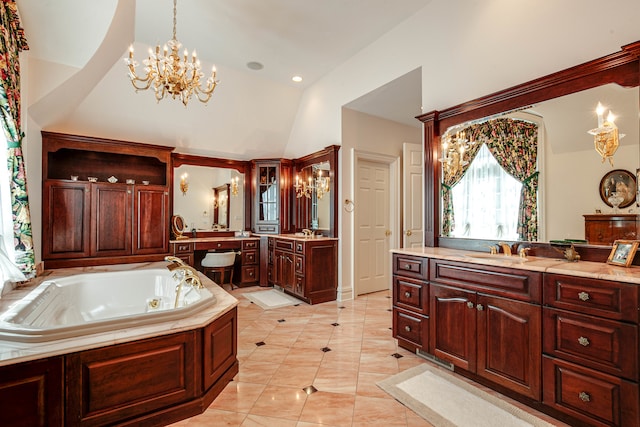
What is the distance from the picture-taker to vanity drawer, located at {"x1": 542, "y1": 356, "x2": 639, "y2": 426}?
1.49m

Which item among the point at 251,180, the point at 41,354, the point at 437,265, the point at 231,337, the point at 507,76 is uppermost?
the point at 507,76

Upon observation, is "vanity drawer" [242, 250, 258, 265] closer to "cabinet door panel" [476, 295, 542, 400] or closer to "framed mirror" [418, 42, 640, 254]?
"cabinet door panel" [476, 295, 542, 400]

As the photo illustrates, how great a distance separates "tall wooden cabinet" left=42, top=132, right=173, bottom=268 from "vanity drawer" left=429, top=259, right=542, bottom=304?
3.90 m

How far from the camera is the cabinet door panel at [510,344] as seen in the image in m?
1.82

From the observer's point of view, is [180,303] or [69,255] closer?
[180,303]

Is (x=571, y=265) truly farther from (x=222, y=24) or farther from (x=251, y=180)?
(x=251, y=180)

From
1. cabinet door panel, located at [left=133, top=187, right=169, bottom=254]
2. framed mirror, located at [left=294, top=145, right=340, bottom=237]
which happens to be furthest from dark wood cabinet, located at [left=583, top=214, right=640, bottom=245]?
cabinet door panel, located at [left=133, top=187, right=169, bottom=254]

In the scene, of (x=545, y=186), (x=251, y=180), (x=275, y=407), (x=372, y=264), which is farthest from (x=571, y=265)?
(x=251, y=180)

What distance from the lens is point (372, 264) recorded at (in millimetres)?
4699

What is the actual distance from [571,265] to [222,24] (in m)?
3.85

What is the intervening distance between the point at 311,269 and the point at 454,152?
2.34 meters

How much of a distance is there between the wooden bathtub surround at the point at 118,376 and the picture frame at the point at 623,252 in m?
2.56

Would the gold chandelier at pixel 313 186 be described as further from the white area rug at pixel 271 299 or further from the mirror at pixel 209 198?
the white area rug at pixel 271 299

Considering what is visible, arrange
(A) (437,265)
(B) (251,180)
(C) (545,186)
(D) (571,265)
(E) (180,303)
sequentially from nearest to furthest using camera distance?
1. (D) (571,265)
2. (C) (545,186)
3. (A) (437,265)
4. (E) (180,303)
5. (B) (251,180)
